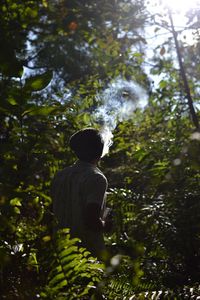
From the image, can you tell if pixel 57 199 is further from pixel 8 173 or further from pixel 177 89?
pixel 177 89

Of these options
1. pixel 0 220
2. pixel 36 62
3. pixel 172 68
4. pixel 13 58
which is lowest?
pixel 0 220

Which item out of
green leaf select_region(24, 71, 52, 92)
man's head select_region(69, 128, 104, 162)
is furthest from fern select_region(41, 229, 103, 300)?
man's head select_region(69, 128, 104, 162)

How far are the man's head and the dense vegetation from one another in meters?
0.20

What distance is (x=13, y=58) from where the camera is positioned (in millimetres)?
1407

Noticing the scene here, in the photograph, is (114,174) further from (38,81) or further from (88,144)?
(38,81)

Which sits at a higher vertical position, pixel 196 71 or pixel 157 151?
pixel 196 71

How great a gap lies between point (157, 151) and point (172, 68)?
1.90 meters

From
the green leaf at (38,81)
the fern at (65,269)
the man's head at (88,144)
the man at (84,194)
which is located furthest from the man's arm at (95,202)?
the green leaf at (38,81)

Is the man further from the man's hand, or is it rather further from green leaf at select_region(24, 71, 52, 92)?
green leaf at select_region(24, 71, 52, 92)

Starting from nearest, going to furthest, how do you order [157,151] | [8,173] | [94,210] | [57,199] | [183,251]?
[8,173]
[94,210]
[57,199]
[183,251]
[157,151]

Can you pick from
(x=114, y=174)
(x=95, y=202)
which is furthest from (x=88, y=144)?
(x=114, y=174)

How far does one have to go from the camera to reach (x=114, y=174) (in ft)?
15.5

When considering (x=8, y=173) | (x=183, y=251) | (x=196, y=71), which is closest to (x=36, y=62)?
(x=196, y=71)

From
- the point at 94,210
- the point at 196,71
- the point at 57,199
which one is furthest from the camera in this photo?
the point at 196,71
